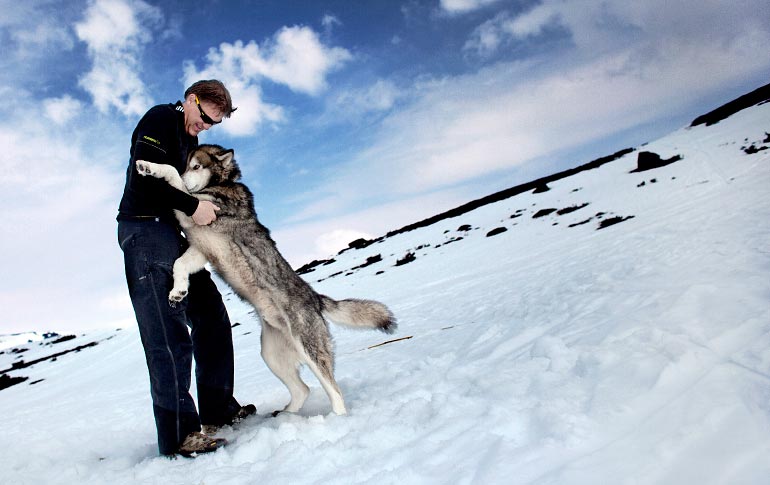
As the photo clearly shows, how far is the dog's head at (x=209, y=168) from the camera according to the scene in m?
4.39

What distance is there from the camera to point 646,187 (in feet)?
57.0

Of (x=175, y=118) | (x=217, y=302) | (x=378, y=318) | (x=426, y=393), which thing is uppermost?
(x=175, y=118)

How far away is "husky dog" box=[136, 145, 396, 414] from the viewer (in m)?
3.97

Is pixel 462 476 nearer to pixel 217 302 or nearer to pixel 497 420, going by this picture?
pixel 497 420

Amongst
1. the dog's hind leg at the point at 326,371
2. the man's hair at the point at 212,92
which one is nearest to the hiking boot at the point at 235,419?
the dog's hind leg at the point at 326,371

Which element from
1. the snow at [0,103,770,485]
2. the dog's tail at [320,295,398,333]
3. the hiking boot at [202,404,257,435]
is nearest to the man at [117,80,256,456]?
the snow at [0,103,770,485]

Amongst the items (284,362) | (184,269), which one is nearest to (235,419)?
(284,362)

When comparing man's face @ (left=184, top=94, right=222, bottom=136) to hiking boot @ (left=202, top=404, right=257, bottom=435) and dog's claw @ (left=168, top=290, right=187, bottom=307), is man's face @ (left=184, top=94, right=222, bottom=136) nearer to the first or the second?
dog's claw @ (left=168, top=290, right=187, bottom=307)

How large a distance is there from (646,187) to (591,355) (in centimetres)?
1663

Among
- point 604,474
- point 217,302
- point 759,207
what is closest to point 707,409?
point 604,474

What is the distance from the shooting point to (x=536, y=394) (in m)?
3.13

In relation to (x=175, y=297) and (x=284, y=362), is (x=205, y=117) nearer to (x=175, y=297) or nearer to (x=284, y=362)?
(x=175, y=297)

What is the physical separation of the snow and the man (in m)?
0.32

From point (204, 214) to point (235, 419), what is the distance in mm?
2074
